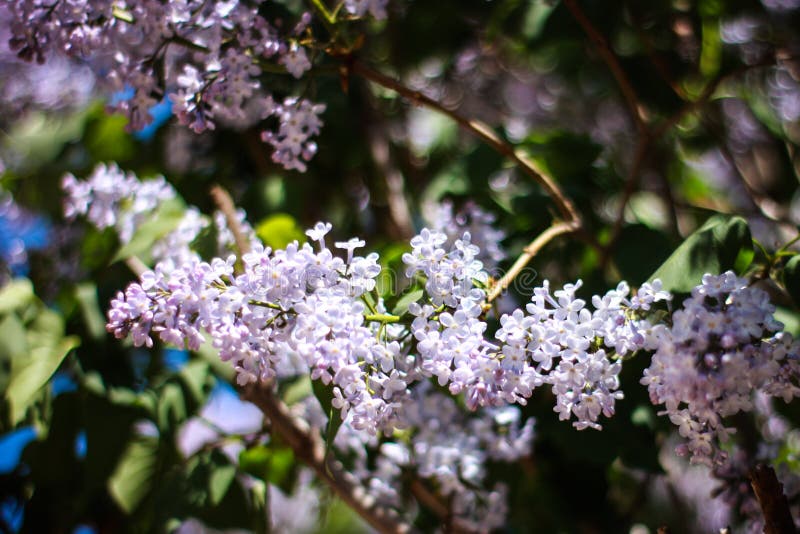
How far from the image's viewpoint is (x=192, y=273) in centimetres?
83

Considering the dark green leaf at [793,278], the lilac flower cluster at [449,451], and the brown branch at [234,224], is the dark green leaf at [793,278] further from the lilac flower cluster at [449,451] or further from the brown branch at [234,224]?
the brown branch at [234,224]

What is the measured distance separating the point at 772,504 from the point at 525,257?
1.35 feet

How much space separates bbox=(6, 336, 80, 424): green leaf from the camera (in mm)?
1218

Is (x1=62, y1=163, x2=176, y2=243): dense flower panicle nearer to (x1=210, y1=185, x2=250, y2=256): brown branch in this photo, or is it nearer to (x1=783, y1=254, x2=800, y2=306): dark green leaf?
(x1=210, y1=185, x2=250, y2=256): brown branch

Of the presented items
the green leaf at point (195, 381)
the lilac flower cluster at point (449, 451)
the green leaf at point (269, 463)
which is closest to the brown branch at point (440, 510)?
the lilac flower cluster at point (449, 451)

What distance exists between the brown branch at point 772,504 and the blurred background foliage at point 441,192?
0.22 m

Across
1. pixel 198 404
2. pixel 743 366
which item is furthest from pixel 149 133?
pixel 743 366

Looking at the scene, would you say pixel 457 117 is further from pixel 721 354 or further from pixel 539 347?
pixel 721 354

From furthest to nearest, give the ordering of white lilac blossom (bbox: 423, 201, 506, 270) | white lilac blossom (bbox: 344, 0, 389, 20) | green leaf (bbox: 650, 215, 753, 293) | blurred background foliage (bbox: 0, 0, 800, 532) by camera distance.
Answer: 1. blurred background foliage (bbox: 0, 0, 800, 532)
2. white lilac blossom (bbox: 423, 201, 506, 270)
3. white lilac blossom (bbox: 344, 0, 389, 20)
4. green leaf (bbox: 650, 215, 753, 293)

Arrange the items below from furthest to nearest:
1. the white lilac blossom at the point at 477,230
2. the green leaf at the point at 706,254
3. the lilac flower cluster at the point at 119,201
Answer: the lilac flower cluster at the point at 119,201, the white lilac blossom at the point at 477,230, the green leaf at the point at 706,254

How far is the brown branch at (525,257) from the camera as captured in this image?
2.90 feet

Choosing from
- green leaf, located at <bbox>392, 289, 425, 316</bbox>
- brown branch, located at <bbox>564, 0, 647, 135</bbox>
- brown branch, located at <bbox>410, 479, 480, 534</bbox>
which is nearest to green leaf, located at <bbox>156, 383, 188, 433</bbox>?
brown branch, located at <bbox>410, 479, 480, 534</bbox>

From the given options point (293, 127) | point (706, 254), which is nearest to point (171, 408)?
point (293, 127)

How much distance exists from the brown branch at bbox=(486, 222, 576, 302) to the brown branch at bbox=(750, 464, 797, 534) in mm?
372
